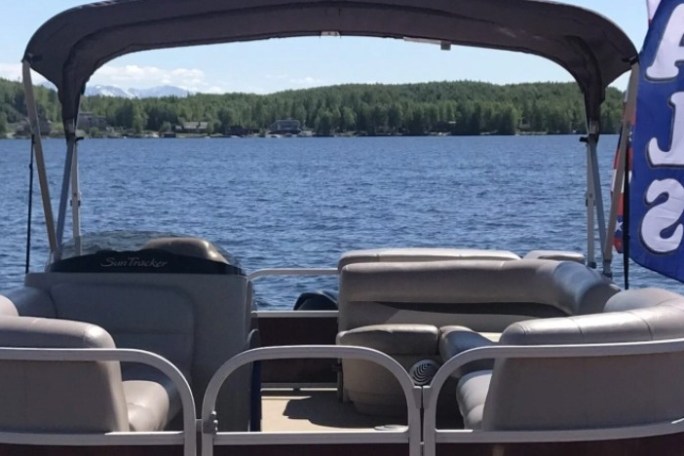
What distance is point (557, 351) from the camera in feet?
12.4

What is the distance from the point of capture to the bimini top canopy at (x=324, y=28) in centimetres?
520

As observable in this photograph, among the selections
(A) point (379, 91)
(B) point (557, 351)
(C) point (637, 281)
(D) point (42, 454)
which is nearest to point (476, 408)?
(B) point (557, 351)

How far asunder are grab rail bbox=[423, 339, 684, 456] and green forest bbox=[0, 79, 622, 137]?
45796 millimetres

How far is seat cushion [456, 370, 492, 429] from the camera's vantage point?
13.5ft

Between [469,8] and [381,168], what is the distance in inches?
1811

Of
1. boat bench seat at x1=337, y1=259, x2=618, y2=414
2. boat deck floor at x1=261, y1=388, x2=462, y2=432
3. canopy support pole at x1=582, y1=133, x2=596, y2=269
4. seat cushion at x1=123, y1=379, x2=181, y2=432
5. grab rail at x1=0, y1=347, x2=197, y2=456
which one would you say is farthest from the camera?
boat bench seat at x1=337, y1=259, x2=618, y2=414

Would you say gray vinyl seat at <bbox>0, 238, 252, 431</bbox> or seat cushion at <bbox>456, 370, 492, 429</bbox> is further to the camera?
gray vinyl seat at <bbox>0, 238, 252, 431</bbox>

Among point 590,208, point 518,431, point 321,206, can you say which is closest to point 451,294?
point 590,208

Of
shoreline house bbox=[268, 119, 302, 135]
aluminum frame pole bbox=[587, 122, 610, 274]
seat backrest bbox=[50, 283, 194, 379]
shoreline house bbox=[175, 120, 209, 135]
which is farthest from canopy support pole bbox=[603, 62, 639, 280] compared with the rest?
shoreline house bbox=[175, 120, 209, 135]

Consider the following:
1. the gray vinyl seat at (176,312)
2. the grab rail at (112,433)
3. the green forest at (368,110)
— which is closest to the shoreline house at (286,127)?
the green forest at (368,110)

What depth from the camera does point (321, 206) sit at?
3094 centimetres

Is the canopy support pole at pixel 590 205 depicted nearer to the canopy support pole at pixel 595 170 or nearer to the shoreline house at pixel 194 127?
the canopy support pole at pixel 595 170

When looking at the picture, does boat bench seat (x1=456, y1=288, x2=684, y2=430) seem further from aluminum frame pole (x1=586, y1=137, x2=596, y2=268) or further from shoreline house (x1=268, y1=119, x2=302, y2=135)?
shoreline house (x1=268, y1=119, x2=302, y2=135)

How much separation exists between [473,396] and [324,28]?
2260mm
